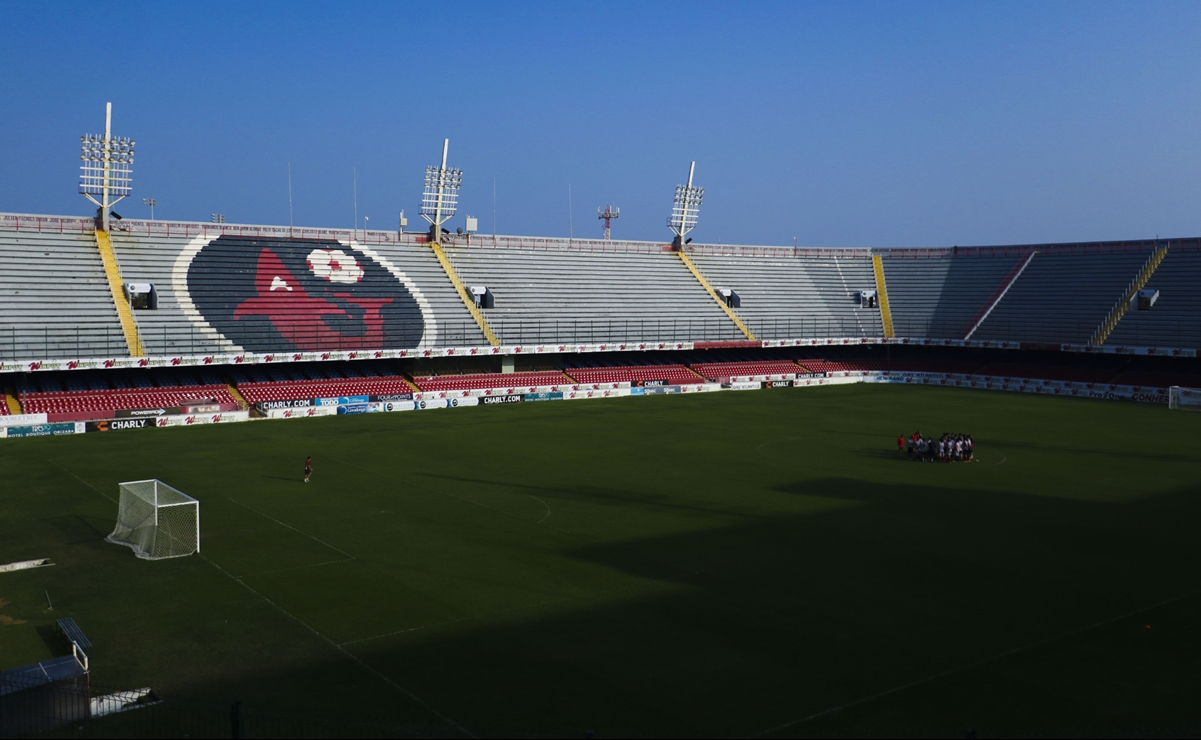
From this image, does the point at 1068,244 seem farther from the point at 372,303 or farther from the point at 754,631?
the point at 754,631

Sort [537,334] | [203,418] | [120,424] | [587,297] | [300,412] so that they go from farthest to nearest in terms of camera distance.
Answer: [587,297]
[537,334]
[300,412]
[203,418]
[120,424]

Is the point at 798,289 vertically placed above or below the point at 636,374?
above

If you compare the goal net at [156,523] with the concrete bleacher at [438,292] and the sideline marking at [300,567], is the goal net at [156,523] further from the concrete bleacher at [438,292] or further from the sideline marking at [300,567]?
the concrete bleacher at [438,292]

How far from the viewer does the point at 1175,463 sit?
121 feet

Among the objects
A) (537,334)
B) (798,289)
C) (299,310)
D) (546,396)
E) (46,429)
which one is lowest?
Result: (46,429)

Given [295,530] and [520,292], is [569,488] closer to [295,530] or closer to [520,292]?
[295,530]

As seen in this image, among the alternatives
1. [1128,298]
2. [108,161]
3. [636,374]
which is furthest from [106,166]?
[1128,298]

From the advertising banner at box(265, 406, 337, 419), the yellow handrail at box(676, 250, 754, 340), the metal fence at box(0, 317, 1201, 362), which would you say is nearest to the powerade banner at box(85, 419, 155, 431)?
the metal fence at box(0, 317, 1201, 362)

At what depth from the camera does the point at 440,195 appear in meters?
69.1

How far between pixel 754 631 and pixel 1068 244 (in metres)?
69.2

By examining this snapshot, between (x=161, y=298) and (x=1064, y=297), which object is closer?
(x=161, y=298)

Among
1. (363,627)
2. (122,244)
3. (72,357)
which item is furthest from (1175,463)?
(122,244)

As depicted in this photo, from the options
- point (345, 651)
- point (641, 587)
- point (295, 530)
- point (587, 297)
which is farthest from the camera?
point (587, 297)

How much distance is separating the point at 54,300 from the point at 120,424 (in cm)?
970
